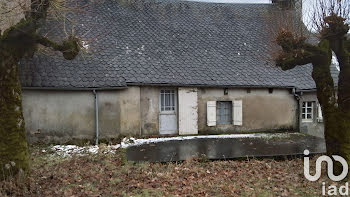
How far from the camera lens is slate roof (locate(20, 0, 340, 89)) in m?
11.9

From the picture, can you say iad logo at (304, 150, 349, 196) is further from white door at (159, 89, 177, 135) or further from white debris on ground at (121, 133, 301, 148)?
white door at (159, 89, 177, 135)

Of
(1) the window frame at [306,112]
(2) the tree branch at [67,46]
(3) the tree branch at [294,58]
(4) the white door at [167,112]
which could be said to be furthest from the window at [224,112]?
(2) the tree branch at [67,46]

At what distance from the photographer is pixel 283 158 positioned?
9.03 metres

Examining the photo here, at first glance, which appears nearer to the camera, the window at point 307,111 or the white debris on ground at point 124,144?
the white debris on ground at point 124,144

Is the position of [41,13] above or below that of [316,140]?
above

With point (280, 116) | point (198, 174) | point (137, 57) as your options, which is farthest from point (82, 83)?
point (280, 116)

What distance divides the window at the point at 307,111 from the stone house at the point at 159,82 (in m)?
0.05

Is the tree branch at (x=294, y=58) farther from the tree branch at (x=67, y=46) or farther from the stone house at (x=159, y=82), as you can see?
the tree branch at (x=67, y=46)

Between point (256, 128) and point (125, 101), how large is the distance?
5.77 metres

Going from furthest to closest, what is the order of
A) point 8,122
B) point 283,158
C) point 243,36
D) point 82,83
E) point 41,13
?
point 243,36, point 82,83, point 283,158, point 41,13, point 8,122

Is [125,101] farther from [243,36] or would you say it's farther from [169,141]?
[243,36]

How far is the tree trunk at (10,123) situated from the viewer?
6293mm

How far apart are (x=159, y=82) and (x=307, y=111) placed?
696 centimetres

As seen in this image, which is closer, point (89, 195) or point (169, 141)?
point (89, 195)
